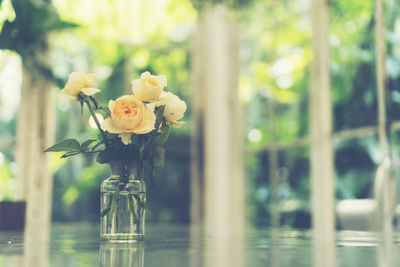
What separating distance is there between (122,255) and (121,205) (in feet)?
1.03

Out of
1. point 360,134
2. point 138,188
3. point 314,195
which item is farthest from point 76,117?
point 138,188

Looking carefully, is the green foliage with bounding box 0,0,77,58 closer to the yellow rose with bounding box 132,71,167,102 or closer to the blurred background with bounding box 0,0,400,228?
the blurred background with bounding box 0,0,400,228

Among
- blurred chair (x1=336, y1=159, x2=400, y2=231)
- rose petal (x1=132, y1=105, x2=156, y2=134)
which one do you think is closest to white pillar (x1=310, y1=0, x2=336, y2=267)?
blurred chair (x1=336, y1=159, x2=400, y2=231)

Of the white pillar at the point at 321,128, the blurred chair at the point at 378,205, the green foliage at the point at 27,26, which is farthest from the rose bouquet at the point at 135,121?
the green foliage at the point at 27,26

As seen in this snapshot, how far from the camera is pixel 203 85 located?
4676mm

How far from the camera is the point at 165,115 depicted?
1174 mm

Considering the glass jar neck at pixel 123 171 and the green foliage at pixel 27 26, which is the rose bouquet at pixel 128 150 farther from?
the green foliage at pixel 27 26

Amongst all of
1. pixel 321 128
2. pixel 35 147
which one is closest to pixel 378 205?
pixel 321 128

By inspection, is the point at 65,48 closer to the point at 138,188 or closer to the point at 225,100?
the point at 225,100

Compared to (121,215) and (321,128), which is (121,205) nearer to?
(121,215)

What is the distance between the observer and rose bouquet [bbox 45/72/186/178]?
1.08 meters

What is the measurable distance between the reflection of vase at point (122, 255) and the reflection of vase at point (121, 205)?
0.17ft

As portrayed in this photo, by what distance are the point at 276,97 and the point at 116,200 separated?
113 inches

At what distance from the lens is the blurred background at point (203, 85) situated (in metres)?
3.12
